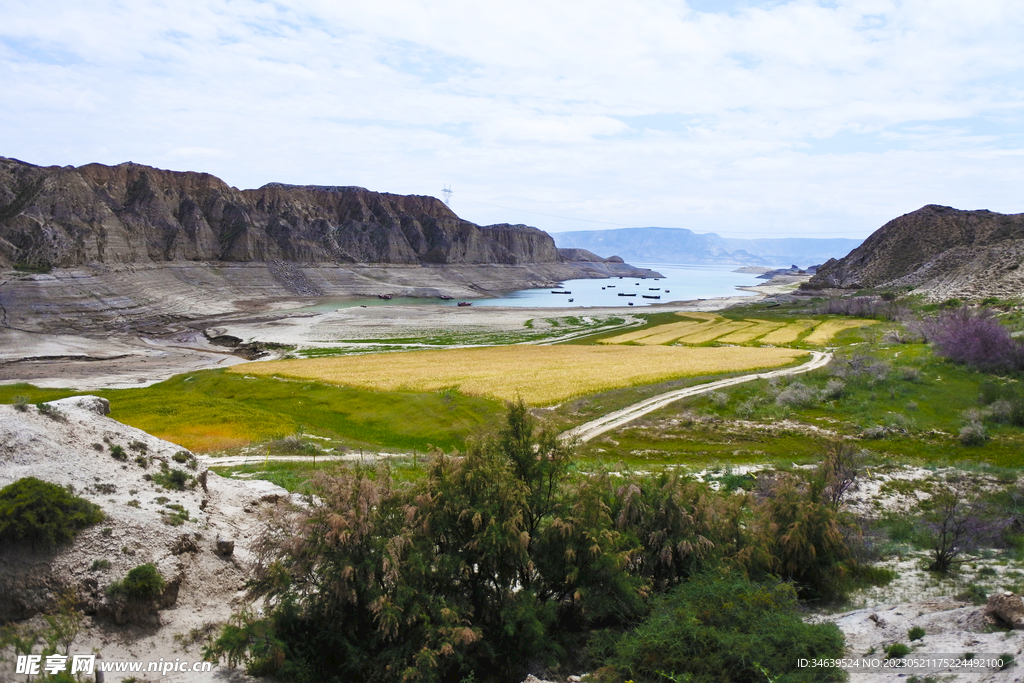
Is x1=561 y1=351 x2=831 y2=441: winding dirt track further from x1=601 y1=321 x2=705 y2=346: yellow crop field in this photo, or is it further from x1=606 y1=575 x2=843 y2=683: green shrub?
x1=601 y1=321 x2=705 y2=346: yellow crop field

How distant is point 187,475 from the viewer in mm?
19109

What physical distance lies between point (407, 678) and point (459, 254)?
19040 centimetres

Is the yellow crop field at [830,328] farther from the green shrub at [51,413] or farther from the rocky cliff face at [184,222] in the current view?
the rocky cliff face at [184,222]

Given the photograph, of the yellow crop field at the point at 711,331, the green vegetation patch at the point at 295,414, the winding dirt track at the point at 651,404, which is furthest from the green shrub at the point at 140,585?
the yellow crop field at the point at 711,331

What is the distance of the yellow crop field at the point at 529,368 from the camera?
44.4m

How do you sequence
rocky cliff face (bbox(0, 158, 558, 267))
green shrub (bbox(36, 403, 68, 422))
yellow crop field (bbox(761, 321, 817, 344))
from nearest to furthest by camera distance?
green shrub (bbox(36, 403, 68, 422)), yellow crop field (bbox(761, 321, 817, 344)), rocky cliff face (bbox(0, 158, 558, 267))

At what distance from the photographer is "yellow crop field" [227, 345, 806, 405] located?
44.4 meters

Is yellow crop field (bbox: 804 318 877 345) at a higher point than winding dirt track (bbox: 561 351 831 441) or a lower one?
higher

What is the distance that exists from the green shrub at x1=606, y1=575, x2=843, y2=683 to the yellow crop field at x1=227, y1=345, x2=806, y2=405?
1029 inches

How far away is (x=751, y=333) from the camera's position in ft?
251

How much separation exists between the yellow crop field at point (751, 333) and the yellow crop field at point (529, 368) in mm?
7236

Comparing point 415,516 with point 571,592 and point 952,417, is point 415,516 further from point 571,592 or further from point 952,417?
point 952,417

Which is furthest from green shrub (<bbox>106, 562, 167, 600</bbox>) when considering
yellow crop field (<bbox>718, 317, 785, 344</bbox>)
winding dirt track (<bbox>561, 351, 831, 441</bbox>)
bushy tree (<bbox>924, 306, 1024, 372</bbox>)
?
yellow crop field (<bbox>718, 317, 785, 344</bbox>)

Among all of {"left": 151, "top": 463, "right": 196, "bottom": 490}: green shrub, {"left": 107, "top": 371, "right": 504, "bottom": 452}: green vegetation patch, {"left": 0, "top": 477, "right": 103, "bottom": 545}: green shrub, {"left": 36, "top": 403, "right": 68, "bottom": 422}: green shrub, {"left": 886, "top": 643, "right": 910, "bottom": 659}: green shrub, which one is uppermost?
{"left": 36, "top": 403, "right": 68, "bottom": 422}: green shrub
